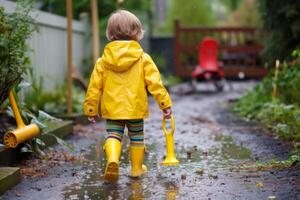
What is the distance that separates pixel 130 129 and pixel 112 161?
426 mm

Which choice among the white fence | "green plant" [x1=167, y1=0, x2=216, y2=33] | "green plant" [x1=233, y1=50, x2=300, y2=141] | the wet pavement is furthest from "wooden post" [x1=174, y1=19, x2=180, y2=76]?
the wet pavement

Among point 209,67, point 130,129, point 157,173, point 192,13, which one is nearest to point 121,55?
point 130,129

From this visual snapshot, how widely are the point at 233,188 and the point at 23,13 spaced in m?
2.71

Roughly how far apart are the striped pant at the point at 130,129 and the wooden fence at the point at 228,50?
12353 millimetres

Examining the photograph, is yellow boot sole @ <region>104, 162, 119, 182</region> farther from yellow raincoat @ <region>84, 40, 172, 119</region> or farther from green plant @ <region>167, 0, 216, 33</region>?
green plant @ <region>167, 0, 216, 33</region>

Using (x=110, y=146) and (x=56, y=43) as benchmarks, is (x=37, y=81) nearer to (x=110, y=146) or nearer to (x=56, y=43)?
(x=56, y=43)

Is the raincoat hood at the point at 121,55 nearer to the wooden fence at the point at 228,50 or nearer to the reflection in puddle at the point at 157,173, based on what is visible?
the reflection in puddle at the point at 157,173

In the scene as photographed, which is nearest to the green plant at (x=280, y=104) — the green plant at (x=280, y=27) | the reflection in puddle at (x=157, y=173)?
the green plant at (x=280, y=27)

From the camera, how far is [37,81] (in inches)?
A: 360

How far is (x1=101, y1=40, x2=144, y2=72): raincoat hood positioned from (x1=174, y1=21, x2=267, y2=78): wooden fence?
40.8 ft

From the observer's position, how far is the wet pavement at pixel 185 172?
14.4 ft

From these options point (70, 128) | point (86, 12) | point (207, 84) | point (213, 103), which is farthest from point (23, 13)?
point (207, 84)

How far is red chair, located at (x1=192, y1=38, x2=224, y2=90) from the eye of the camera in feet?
48.6

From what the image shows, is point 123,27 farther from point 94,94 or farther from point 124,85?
point 94,94
